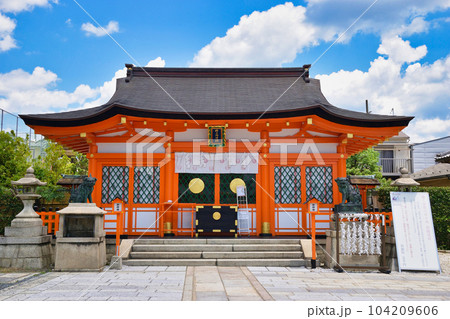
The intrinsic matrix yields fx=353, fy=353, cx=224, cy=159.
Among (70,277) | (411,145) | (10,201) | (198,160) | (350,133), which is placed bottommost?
(70,277)

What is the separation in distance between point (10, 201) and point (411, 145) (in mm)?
31369

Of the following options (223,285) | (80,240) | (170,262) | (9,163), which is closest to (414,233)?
(223,285)

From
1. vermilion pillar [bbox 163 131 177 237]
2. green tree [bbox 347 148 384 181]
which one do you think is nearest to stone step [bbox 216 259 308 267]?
vermilion pillar [bbox 163 131 177 237]

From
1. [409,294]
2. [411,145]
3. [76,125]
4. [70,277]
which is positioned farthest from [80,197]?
[411,145]

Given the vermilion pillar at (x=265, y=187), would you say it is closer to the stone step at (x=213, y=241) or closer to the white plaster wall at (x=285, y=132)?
the white plaster wall at (x=285, y=132)

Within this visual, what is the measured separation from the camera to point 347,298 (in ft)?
18.8

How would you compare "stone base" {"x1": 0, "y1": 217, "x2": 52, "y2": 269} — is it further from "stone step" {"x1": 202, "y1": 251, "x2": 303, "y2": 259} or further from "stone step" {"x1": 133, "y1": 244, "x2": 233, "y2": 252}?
"stone step" {"x1": 202, "y1": 251, "x2": 303, "y2": 259}

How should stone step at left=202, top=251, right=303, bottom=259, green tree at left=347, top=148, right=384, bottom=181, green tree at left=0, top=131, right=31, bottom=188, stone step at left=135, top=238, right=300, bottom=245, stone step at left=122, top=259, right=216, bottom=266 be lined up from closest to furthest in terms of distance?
stone step at left=122, top=259, right=216, bottom=266 < stone step at left=202, top=251, right=303, bottom=259 < stone step at left=135, top=238, right=300, bottom=245 < green tree at left=0, top=131, right=31, bottom=188 < green tree at left=347, top=148, right=384, bottom=181

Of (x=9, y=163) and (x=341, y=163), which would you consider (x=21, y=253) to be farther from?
(x=341, y=163)

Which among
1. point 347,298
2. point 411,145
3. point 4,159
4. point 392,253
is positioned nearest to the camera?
point 347,298

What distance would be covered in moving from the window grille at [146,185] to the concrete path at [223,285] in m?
3.03

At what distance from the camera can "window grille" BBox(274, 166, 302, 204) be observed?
11.3 metres

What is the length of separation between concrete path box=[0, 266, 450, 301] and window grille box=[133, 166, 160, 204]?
9.94 feet

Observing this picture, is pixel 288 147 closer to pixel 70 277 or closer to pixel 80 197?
pixel 80 197
